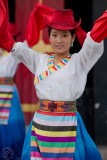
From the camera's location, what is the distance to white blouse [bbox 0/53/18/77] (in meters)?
4.81

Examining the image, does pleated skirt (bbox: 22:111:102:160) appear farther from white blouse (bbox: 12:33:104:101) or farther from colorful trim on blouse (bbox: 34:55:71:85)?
colorful trim on blouse (bbox: 34:55:71:85)

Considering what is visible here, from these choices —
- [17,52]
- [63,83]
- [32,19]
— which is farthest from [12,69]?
[63,83]

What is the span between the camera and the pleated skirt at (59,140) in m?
3.35

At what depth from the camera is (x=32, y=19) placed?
471 centimetres

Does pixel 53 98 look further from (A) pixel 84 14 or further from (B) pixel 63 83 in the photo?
(A) pixel 84 14

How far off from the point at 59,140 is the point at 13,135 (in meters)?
1.58

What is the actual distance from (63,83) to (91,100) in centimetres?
268

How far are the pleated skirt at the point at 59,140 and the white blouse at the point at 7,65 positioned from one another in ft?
4.95

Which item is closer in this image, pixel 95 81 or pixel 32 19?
pixel 32 19

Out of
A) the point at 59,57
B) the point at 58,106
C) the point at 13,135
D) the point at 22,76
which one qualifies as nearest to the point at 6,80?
the point at 13,135

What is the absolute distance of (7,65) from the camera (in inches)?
190

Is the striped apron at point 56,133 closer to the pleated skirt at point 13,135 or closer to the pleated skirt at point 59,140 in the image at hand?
the pleated skirt at point 59,140

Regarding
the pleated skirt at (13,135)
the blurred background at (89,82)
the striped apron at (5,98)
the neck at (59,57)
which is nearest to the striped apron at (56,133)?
the neck at (59,57)

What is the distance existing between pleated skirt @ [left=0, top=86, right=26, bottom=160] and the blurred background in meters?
0.71
